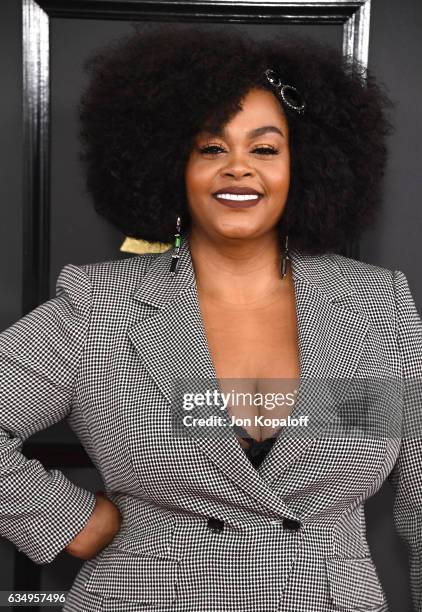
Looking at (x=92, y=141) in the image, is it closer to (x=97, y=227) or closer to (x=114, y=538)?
(x=97, y=227)

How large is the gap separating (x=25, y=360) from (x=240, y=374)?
50cm

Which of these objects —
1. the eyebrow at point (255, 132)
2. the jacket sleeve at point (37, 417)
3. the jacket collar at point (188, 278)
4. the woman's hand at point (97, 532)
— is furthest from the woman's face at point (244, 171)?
the woman's hand at point (97, 532)

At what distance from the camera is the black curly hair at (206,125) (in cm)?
247

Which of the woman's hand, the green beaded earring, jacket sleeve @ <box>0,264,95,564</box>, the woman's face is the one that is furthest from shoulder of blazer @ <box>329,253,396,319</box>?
the woman's hand

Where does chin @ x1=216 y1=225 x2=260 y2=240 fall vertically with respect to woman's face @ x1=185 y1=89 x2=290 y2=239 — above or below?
below

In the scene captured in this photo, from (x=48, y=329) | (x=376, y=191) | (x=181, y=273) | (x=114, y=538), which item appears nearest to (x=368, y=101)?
(x=376, y=191)

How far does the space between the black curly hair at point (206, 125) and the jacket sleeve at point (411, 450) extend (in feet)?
1.11

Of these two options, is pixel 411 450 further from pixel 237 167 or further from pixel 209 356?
pixel 237 167

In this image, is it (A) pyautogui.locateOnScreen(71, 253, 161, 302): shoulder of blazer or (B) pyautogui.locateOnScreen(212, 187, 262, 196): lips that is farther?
(A) pyautogui.locateOnScreen(71, 253, 161, 302): shoulder of blazer

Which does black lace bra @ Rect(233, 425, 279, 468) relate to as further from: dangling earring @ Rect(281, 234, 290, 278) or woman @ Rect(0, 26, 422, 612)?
dangling earring @ Rect(281, 234, 290, 278)

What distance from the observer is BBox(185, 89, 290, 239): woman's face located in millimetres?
2373

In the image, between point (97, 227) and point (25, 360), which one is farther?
point (97, 227)

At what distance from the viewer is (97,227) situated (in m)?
2.92

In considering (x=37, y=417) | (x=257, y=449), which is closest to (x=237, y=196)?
(x=257, y=449)
